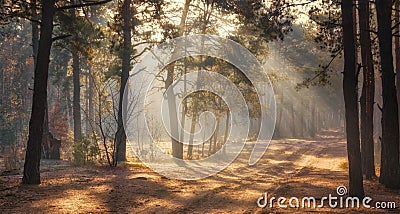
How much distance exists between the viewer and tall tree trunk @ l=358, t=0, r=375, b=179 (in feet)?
59.9

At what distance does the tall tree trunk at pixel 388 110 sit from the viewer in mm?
14133

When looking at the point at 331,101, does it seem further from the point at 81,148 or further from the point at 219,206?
the point at 219,206

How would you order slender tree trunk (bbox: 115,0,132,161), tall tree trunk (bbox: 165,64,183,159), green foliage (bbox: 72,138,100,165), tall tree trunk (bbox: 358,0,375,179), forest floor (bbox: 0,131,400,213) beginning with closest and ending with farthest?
forest floor (bbox: 0,131,400,213) < tall tree trunk (bbox: 358,0,375,179) < slender tree trunk (bbox: 115,0,132,161) < green foliage (bbox: 72,138,100,165) < tall tree trunk (bbox: 165,64,183,159)

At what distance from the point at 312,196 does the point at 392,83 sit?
179 inches

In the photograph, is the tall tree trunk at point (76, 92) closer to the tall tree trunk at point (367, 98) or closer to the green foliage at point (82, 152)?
the green foliage at point (82, 152)

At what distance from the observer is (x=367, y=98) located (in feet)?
61.6

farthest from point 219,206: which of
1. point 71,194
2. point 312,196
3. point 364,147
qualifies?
point 364,147

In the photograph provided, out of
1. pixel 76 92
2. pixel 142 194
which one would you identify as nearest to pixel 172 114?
pixel 76 92

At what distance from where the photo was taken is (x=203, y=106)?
35000mm

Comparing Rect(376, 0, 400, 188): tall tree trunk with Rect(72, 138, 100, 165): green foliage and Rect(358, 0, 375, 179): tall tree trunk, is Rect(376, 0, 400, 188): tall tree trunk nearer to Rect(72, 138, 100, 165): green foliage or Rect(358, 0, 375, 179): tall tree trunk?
Rect(358, 0, 375, 179): tall tree trunk

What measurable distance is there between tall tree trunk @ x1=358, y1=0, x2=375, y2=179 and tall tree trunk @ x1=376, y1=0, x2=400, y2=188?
3587 millimetres

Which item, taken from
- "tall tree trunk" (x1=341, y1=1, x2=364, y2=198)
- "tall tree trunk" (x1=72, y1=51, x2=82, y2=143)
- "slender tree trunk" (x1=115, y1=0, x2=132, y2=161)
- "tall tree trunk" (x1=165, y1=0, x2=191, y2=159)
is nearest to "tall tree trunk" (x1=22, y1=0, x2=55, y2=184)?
"slender tree trunk" (x1=115, y1=0, x2=132, y2=161)

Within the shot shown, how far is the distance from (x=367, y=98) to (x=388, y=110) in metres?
4.77

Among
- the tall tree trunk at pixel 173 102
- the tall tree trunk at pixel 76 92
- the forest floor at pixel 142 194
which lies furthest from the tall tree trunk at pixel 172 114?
the forest floor at pixel 142 194
